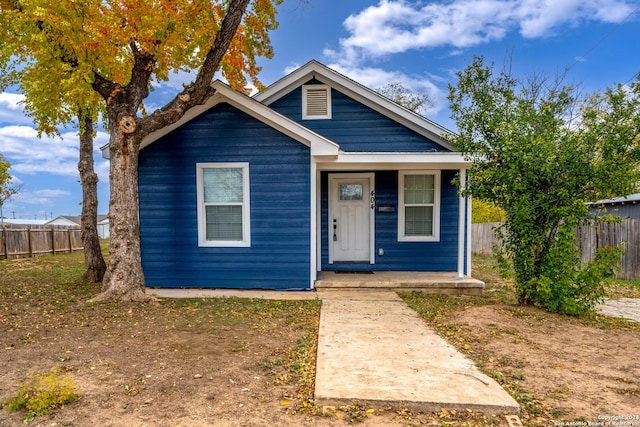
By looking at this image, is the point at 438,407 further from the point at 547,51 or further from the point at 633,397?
the point at 547,51

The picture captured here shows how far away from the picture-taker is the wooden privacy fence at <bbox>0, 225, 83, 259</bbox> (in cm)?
1479

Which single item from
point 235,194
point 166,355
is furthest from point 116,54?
point 166,355

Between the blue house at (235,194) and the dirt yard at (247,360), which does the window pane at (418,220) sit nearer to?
the blue house at (235,194)

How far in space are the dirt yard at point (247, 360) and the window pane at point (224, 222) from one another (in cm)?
149

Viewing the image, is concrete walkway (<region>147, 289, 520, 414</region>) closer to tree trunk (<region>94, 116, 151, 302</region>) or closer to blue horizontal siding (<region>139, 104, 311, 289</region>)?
blue horizontal siding (<region>139, 104, 311, 289</region>)

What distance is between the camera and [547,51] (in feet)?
48.8

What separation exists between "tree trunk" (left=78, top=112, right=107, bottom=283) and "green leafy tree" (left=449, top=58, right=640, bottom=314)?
8179 mm

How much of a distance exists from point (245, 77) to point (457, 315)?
8.42 meters

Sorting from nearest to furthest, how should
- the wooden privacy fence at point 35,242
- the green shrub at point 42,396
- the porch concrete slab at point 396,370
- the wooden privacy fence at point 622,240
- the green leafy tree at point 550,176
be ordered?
the green shrub at point 42,396 < the porch concrete slab at point 396,370 < the green leafy tree at point 550,176 < the wooden privacy fence at point 622,240 < the wooden privacy fence at point 35,242

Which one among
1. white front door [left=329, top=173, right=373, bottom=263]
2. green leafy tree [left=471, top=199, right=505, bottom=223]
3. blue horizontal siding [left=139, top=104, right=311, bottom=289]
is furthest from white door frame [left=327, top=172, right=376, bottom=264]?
green leafy tree [left=471, top=199, right=505, bottom=223]

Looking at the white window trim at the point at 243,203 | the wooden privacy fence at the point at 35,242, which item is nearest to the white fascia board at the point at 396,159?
the white window trim at the point at 243,203

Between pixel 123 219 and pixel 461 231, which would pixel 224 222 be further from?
pixel 461 231

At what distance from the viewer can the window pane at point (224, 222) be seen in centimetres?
694

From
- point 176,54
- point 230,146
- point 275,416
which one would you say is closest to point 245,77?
point 176,54
